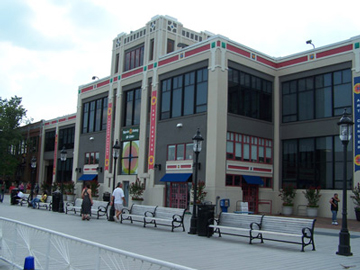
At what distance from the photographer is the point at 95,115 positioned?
4078 centimetres

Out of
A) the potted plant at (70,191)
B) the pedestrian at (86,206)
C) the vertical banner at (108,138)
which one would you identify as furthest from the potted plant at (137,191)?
the pedestrian at (86,206)

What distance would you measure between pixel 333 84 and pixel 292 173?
270 inches

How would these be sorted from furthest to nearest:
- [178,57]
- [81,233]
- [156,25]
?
[156,25] → [178,57] → [81,233]

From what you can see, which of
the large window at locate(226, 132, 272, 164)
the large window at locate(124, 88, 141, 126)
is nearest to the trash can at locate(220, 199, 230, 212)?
the large window at locate(226, 132, 272, 164)

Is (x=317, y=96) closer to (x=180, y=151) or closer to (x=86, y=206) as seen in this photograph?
(x=180, y=151)

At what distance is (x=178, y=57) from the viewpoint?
3081 centimetres

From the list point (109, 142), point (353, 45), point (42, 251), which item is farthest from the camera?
point (109, 142)

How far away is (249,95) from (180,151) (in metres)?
6.47

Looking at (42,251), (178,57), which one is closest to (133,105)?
(178,57)

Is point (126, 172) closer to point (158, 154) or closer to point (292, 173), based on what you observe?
point (158, 154)

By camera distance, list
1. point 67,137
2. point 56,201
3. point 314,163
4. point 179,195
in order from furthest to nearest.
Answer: point 67,137 → point 179,195 → point 314,163 → point 56,201

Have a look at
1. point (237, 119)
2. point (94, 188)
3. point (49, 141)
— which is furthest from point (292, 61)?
point (49, 141)

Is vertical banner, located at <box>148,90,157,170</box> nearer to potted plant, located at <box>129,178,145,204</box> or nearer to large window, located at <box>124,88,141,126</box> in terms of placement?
potted plant, located at <box>129,178,145,204</box>

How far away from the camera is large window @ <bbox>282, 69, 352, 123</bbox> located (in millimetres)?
27109
